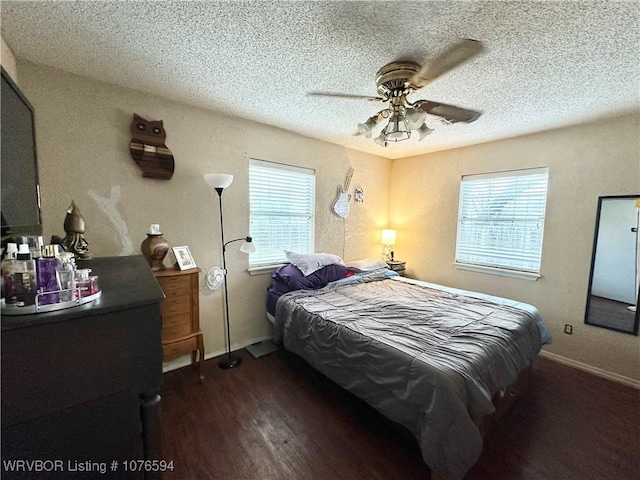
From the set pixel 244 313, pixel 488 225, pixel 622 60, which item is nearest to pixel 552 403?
pixel 488 225

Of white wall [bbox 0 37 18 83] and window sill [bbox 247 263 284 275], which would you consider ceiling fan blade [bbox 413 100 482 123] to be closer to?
window sill [bbox 247 263 284 275]

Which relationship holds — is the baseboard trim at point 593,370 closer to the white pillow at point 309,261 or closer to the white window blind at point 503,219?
the white window blind at point 503,219

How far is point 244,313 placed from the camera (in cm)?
291

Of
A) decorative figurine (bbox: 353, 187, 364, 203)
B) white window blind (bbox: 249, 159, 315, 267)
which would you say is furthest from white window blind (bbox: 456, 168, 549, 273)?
white window blind (bbox: 249, 159, 315, 267)

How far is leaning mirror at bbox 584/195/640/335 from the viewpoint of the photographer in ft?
7.84

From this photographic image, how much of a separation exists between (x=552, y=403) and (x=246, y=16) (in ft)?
11.1

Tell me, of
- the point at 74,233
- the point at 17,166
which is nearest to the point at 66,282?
the point at 17,166

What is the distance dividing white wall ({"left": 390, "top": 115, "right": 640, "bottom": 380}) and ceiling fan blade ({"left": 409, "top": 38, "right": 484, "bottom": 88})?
6.52 ft

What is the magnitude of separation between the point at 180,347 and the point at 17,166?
1.59 metres

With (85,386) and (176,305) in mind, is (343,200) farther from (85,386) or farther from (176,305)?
(85,386)

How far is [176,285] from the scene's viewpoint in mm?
2148

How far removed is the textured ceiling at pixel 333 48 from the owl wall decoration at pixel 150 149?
0.29 m

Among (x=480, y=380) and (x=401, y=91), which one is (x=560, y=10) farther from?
(x=480, y=380)

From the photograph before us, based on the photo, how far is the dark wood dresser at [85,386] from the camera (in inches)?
26.6
